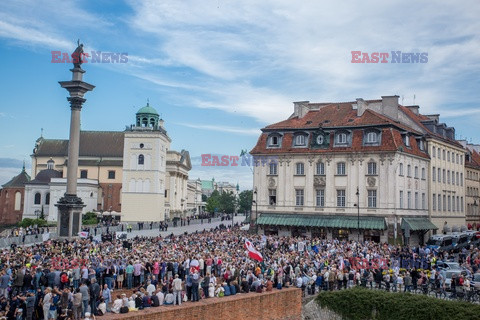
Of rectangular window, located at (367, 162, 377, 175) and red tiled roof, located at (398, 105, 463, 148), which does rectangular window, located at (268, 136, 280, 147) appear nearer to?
rectangular window, located at (367, 162, 377, 175)

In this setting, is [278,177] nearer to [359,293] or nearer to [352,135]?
[352,135]

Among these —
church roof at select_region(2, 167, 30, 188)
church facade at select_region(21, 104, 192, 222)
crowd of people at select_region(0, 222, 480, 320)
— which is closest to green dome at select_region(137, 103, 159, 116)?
church facade at select_region(21, 104, 192, 222)

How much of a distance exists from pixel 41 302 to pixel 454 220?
57.5 m

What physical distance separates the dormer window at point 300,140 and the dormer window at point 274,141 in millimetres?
1784

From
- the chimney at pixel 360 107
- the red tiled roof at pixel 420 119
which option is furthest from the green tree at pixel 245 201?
the chimney at pixel 360 107

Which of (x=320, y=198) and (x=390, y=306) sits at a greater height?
(x=320, y=198)

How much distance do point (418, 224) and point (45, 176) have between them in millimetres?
65835

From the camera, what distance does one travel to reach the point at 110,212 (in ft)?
310

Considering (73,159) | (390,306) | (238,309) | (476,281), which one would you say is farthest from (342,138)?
(238,309)

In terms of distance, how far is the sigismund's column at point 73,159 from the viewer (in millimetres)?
47406

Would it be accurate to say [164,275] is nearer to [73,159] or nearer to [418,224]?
[73,159]

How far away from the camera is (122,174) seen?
95.1 metres

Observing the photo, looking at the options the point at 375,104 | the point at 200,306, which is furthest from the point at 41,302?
the point at 375,104

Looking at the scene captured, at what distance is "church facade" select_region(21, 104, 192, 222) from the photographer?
292 feet
